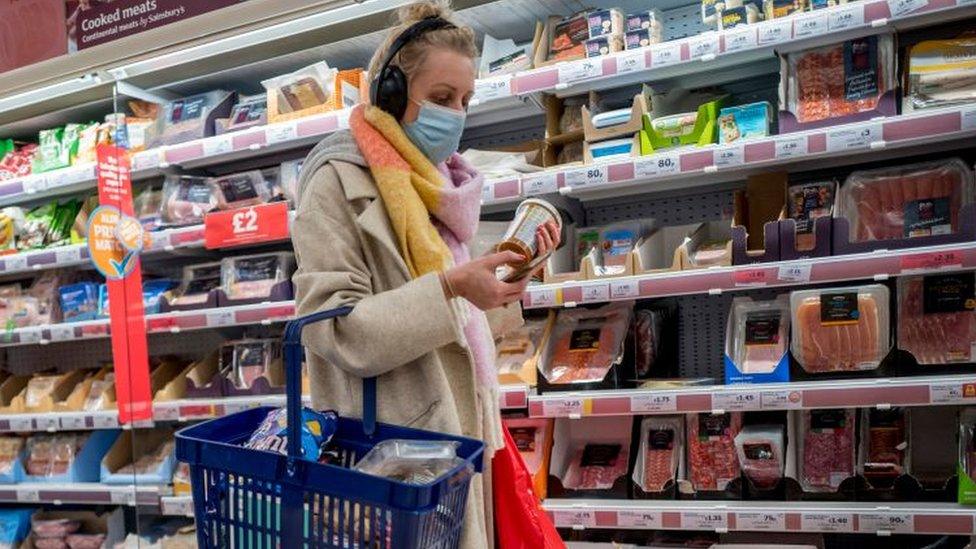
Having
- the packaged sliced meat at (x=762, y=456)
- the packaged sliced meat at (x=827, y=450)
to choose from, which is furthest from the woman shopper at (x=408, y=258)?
the packaged sliced meat at (x=827, y=450)

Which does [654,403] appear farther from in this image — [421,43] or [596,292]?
[421,43]

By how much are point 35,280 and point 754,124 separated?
3.85 metres

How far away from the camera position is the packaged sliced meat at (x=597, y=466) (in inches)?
117

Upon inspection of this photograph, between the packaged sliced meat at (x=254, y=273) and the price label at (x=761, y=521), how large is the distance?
2165 millimetres

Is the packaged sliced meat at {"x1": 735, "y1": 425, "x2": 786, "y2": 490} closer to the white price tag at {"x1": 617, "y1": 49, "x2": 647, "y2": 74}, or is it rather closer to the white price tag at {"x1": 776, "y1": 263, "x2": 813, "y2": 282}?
the white price tag at {"x1": 776, "y1": 263, "x2": 813, "y2": 282}

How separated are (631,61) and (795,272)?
0.91 m

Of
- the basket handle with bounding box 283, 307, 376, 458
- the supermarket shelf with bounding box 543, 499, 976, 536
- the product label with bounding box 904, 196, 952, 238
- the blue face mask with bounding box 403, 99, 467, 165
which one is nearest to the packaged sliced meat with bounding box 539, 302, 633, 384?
the supermarket shelf with bounding box 543, 499, 976, 536

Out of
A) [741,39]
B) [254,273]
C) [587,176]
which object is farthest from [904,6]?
[254,273]

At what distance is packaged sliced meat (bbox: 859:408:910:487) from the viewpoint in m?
2.66

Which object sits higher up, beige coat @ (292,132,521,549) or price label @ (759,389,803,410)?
beige coat @ (292,132,521,549)

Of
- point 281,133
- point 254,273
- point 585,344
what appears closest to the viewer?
point 585,344

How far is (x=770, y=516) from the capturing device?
262cm

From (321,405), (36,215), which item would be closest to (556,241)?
(321,405)

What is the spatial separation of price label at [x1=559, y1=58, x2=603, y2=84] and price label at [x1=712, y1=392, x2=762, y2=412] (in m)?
1.19
